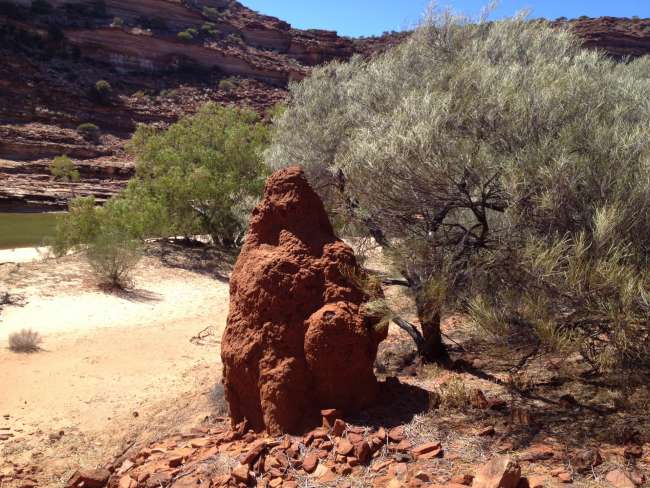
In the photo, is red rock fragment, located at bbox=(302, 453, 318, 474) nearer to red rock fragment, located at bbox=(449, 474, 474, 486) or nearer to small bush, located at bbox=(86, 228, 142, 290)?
red rock fragment, located at bbox=(449, 474, 474, 486)

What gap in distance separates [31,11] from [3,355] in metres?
68.5

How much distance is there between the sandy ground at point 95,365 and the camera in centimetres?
584

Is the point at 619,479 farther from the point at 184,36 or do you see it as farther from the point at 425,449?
the point at 184,36

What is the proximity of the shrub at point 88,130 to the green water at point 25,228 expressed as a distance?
16.9 metres

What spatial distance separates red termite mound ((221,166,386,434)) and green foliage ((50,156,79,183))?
4285 centimetres

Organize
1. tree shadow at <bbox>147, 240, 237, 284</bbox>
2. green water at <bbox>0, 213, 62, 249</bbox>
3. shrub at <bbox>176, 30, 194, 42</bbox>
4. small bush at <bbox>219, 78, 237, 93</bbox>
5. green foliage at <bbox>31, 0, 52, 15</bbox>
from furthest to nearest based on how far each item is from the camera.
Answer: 1. shrub at <bbox>176, 30, 194, 42</bbox>
2. small bush at <bbox>219, 78, 237, 93</bbox>
3. green foliage at <bbox>31, 0, 52, 15</bbox>
4. green water at <bbox>0, 213, 62, 249</bbox>
5. tree shadow at <bbox>147, 240, 237, 284</bbox>

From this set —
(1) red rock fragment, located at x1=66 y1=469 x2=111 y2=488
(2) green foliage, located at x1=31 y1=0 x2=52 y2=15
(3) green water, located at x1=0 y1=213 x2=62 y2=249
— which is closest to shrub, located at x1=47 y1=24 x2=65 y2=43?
(2) green foliage, located at x1=31 y1=0 x2=52 y2=15

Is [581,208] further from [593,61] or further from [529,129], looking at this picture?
[593,61]

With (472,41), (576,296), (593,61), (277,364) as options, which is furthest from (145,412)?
(593,61)

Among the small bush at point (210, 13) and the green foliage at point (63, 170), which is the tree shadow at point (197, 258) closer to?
the green foliage at point (63, 170)

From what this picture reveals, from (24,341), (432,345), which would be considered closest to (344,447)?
(432,345)

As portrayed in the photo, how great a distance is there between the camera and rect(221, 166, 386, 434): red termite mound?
4.63 m

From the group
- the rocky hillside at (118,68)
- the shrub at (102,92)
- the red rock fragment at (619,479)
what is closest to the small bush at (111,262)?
the red rock fragment at (619,479)

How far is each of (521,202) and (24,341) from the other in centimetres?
733
